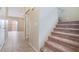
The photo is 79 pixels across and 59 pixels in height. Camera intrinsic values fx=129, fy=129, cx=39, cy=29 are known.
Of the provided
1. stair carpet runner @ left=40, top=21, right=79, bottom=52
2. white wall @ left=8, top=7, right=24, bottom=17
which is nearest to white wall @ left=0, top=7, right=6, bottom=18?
white wall @ left=8, top=7, right=24, bottom=17

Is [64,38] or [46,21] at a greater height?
[46,21]

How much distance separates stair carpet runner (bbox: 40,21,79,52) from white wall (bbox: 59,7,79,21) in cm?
6

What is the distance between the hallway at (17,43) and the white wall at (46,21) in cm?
22

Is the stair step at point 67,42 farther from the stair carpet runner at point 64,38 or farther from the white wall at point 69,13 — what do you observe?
the white wall at point 69,13

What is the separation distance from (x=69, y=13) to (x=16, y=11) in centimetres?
73

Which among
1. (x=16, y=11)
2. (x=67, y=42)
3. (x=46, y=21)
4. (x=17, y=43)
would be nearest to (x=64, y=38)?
(x=67, y=42)

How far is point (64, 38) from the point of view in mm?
1814

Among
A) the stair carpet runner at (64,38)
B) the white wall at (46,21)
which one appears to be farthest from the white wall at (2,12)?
the stair carpet runner at (64,38)

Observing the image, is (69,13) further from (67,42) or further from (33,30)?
(33,30)

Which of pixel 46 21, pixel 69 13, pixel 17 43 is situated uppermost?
pixel 69 13

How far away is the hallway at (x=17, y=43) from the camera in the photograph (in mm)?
1826

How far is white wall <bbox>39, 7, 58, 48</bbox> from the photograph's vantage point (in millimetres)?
1834

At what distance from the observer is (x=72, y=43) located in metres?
1.74
